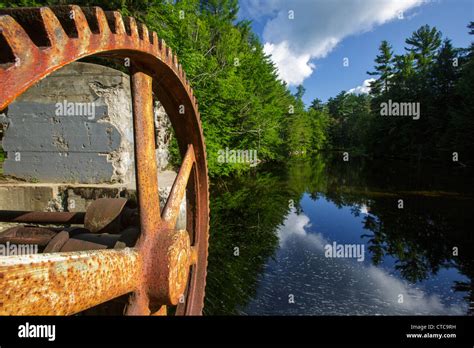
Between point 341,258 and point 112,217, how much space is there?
17.5 ft

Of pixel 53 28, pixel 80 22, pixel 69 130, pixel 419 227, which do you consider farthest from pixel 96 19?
pixel 419 227

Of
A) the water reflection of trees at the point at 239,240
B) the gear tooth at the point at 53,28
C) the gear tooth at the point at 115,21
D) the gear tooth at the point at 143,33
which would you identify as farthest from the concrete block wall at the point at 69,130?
the gear tooth at the point at 53,28

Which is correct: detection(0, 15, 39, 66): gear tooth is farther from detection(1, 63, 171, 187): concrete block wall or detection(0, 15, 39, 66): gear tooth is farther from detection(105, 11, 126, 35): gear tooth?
detection(1, 63, 171, 187): concrete block wall

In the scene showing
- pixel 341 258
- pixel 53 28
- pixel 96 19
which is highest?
pixel 96 19

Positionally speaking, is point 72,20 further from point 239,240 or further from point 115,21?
point 239,240

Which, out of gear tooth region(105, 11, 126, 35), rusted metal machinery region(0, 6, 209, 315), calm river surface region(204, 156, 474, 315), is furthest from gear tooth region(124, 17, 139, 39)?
calm river surface region(204, 156, 474, 315)

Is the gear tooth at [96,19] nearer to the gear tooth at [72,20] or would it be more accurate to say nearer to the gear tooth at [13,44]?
the gear tooth at [72,20]

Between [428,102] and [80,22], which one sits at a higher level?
[428,102]

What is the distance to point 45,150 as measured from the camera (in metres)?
3.89

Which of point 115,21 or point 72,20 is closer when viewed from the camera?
point 72,20

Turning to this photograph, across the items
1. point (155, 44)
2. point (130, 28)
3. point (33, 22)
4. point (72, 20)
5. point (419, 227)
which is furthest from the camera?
point (419, 227)

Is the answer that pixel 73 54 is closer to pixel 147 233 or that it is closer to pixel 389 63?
pixel 147 233

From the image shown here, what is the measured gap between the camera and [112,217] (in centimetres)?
169

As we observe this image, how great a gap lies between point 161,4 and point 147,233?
1160 cm
